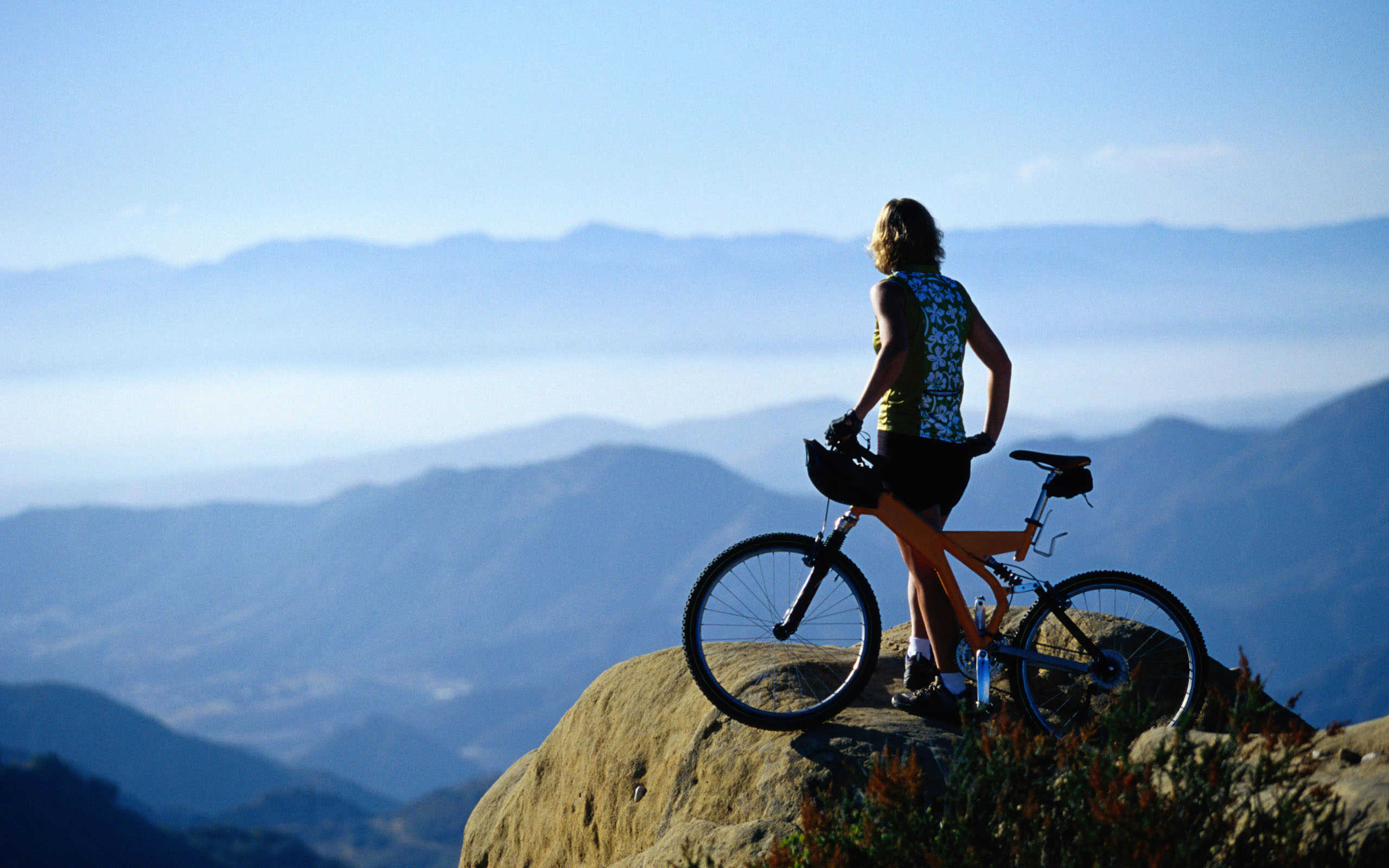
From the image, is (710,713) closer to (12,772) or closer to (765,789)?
(765,789)

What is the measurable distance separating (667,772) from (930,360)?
3.48m

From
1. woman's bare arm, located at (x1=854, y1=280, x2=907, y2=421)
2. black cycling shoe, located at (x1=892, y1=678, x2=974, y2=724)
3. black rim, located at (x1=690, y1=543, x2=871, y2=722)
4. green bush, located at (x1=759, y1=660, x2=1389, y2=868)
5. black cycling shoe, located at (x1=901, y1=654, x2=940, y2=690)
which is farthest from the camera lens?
black cycling shoe, located at (x1=901, y1=654, x2=940, y2=690)

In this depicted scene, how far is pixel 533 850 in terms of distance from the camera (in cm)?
994

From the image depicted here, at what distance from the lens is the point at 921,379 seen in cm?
662

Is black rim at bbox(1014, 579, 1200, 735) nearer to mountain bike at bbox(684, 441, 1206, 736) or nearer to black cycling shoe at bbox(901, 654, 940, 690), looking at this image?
mountain bike at bbox(684, 441, 1206, 736)

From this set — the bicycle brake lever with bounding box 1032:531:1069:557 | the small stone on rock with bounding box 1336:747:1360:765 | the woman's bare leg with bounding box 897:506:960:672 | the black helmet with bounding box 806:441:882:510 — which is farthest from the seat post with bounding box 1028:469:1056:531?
the small stone on rock with bounding box 1336:747:1360:765

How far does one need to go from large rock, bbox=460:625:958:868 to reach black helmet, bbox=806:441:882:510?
1376 mm

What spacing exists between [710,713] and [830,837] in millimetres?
2385

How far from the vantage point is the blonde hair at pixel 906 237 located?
663 centimetres

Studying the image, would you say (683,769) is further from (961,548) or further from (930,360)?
(930,360)

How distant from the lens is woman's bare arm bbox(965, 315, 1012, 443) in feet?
22.6

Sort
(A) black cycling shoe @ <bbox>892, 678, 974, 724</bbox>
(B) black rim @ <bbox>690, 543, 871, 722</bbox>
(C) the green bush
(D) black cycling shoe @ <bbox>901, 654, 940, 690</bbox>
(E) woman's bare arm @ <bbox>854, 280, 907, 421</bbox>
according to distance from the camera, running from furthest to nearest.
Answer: (D) black cycling shoe @ <bbox>901, 654, 940, 690</bbox>
(A) black cycling shoe @ <bbox>892, 678, 974, 724</bbox>
(B) black rim @ <bbox>690, 543, 871, 722</bbox>
(E) woman's bare arm @ <bbox>854, 280, 907, 421</bbox>
(C) the green bush

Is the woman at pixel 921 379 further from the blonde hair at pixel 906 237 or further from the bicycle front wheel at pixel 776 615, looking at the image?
the bicycle front wheel at pixel 776 615

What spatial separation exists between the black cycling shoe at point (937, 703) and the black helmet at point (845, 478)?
1.42 m
